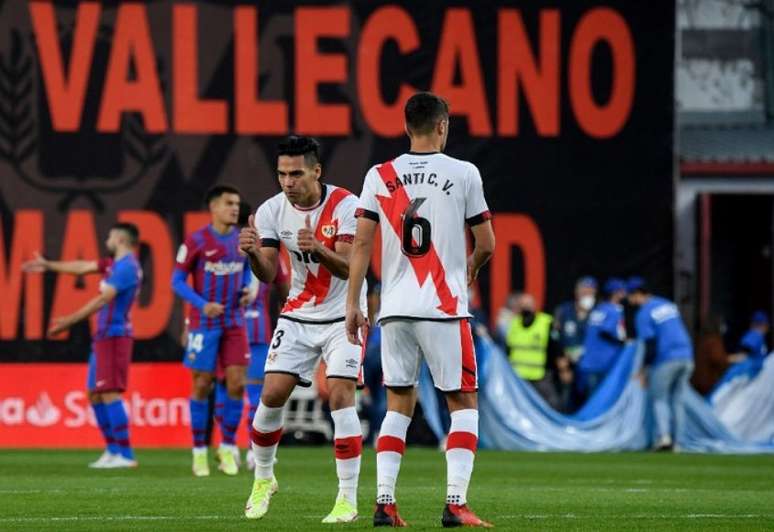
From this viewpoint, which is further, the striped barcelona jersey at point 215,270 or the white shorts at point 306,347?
the striped barcelona jersey at point 215,270

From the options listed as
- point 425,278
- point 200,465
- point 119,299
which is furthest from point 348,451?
point 119,299

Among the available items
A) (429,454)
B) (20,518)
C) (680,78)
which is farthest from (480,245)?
(680,78)

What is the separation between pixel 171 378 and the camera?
21.7 meters

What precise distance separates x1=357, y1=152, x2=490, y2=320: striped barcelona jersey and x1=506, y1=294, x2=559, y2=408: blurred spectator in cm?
1292

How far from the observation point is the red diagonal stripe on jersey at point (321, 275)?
399 inches

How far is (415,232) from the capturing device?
29.5ft

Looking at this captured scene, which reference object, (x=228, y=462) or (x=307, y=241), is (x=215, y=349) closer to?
(x=228, y=462)

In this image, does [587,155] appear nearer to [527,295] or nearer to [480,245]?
[527,295]

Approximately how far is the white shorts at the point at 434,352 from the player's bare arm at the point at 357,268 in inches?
6.2

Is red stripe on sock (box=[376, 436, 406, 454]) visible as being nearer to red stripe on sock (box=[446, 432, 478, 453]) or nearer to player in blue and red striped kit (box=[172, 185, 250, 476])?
red stripe on sock (box=[446, 432, 478, 453])

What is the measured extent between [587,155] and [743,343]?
3.76m

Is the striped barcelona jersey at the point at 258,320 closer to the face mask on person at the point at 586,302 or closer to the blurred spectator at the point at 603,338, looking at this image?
the face mask on person at the point at 586,302

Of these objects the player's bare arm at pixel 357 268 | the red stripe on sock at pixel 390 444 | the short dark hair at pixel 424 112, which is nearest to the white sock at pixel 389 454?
the red stripe on sock at pixel 390 444

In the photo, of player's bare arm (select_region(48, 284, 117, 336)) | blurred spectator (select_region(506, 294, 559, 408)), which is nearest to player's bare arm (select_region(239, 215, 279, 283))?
player's bare arm (select_region(48, 284, 117, 336))
